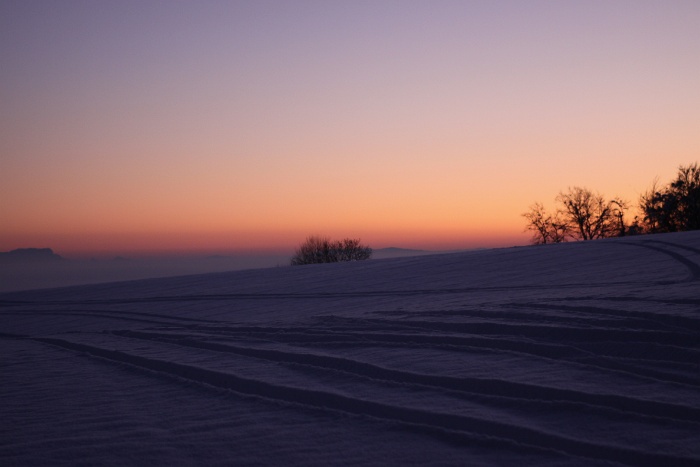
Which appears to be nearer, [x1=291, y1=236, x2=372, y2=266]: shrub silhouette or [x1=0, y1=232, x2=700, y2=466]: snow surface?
[x1=0, y1=232, x2=700, y2=466]: snow surface

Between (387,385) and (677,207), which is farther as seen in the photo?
A: (677,207)

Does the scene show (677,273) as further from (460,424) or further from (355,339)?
(460,424)

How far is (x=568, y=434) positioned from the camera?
3.19 meters

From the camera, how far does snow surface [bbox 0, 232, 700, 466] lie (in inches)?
127

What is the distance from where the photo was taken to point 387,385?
433 cm

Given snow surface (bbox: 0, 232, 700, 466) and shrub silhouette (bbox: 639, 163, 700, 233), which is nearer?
snow surface (bbox: 0, 232, 700, 466)

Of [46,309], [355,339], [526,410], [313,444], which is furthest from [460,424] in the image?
[46,309]

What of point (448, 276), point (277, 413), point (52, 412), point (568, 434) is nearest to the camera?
point (568, 434)

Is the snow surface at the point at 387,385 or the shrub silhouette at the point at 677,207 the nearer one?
the snow surface at the point at 387,385

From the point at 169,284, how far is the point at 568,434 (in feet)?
55.1

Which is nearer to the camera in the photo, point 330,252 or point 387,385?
point 387,385

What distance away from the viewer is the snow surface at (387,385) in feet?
10.6

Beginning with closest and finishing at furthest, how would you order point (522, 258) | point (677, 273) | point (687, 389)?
point (687, 389), point (677, 273), point (522, 258)

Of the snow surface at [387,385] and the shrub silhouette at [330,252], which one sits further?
the shrub silhouette at [330,252]
